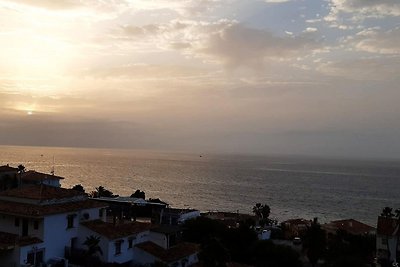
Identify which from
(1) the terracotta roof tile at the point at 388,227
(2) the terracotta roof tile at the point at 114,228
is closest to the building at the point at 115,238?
(2) the terracotta roof tile at the point at 114,228

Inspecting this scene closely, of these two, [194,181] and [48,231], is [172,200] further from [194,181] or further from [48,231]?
[48,231]

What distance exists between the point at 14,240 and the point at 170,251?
11.6 m

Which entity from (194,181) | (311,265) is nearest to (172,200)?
(194,181)

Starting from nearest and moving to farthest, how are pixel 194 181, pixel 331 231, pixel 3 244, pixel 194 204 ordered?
pixel 3 244, pixel 331 231, pixel 194 204, pixel 194 181

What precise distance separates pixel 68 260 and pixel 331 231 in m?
42.4

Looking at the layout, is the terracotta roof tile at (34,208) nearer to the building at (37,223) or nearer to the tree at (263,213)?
the building at (37,223)

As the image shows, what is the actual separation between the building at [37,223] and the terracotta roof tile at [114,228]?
1039mm

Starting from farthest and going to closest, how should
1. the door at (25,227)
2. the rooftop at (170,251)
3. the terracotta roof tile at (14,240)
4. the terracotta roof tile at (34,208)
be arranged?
the rooftop at (170,251), the door at (25,227), the terracotta roof tile at (34,208), the terracotta roof tile at (14,240)

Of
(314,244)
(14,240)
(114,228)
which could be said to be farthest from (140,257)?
(314,244)

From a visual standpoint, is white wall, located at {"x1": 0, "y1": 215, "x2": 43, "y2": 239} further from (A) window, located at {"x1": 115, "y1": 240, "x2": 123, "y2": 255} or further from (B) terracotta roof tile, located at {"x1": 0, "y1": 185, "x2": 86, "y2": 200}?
(A) window, located at {"x1": 115, "y1": 240, "x2": 123, "y2": 255}

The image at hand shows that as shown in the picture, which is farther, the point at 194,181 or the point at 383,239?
the point at 194,181

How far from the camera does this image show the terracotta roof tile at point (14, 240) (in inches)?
1048

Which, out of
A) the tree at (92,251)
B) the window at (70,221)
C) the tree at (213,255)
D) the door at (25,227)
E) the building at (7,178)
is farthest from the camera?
the building at (7,178)

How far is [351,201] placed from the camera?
133625 mm
